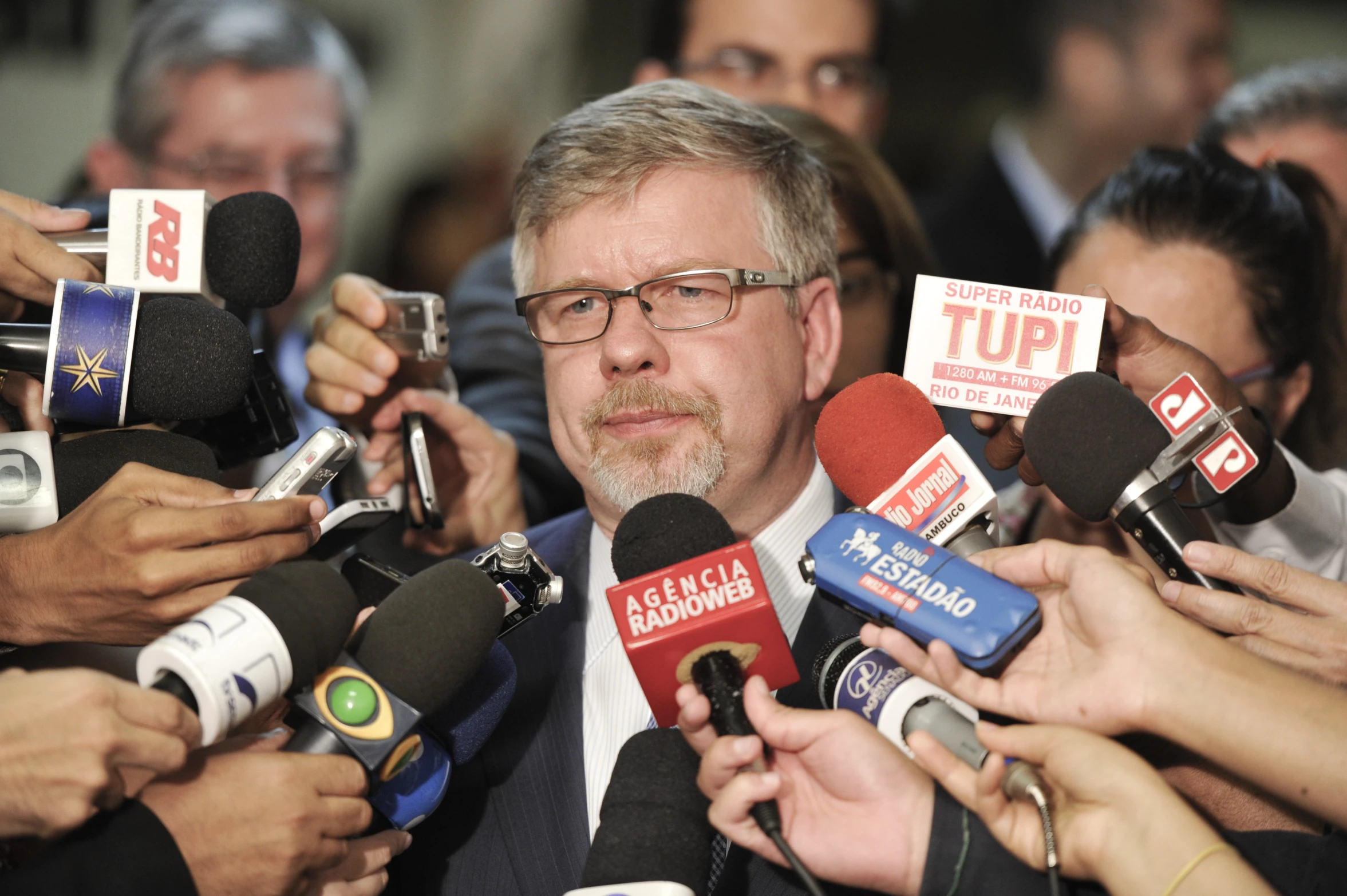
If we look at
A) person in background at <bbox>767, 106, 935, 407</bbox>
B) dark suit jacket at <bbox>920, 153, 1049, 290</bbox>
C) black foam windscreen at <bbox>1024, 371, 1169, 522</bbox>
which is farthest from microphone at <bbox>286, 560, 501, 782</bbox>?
dark suit jacket at <bbox>920, 153, 1049, 290</bbox>

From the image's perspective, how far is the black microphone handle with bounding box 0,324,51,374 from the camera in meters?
1.89

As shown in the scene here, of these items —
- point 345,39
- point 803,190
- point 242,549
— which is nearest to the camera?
point 242,549

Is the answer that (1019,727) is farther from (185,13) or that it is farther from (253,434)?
(185,13)

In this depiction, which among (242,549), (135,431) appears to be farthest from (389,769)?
(135,431)

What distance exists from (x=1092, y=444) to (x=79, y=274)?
1761 millimetres

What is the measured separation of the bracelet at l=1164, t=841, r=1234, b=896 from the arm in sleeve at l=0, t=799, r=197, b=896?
4.37ft

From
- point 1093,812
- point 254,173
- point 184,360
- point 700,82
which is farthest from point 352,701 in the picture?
point 254,173

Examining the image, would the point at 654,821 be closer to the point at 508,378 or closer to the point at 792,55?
the point at 508,378

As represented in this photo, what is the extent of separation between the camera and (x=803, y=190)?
2.61 metres

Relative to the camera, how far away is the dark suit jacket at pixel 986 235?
15.5 ft

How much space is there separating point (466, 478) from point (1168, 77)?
381 centimetres

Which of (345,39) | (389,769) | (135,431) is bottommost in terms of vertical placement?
(389,769)

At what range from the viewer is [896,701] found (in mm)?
1664

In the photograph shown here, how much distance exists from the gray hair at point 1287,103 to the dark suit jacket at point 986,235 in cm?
98
